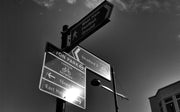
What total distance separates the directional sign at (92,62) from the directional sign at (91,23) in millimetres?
532

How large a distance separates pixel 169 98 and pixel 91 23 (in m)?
21.3

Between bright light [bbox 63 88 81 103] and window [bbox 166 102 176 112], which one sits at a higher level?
window [bbox 166 102 176 112]

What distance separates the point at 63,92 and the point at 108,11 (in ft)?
5.58

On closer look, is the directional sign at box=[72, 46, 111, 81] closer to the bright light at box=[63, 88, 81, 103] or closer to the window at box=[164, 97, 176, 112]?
the bright light at box=[63, 88, 81, 103]

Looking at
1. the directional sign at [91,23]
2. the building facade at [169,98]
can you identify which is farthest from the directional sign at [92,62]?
the building facade at [169,98]

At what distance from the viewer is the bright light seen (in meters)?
3.64

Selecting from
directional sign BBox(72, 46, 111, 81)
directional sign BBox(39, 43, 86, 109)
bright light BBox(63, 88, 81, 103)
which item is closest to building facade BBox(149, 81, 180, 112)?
directional sign BBox(72, 46, 111, 81)

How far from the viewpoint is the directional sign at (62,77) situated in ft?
11.5

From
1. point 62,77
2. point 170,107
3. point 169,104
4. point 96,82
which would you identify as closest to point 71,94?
point 62,77

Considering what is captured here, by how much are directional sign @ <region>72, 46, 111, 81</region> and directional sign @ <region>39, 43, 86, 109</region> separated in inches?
16.3

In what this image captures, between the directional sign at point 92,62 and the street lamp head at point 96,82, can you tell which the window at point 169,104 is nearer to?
the street lamp head at point 96,82

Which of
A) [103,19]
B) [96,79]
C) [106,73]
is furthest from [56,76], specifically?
[96,79]

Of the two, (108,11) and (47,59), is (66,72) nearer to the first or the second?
(47,59)

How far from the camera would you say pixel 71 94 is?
12.3 feet
